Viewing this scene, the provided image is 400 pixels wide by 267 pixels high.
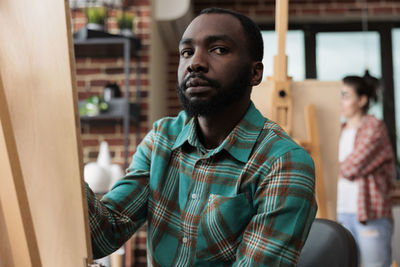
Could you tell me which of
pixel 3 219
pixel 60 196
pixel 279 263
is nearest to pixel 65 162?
pixel 60 196

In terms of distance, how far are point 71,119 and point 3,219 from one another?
0.79 ft

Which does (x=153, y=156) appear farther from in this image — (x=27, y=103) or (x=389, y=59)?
(x=389, y=59)

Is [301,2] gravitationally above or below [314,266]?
above

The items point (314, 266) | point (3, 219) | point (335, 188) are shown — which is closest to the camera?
point (3, 219)

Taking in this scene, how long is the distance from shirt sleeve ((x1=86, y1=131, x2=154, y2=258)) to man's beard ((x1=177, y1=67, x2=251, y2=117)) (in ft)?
0.53

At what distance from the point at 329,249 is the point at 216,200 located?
260 mm

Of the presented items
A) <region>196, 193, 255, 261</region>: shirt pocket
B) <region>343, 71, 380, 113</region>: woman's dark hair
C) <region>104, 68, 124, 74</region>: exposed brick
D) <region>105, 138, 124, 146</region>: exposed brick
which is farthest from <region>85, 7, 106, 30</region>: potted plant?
<region>196, 193, 255, 261</region>: shirt pocket

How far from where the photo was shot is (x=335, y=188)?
190cm

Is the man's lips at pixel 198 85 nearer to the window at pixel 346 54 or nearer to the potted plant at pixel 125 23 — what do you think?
the potted plant at pixel 125 23

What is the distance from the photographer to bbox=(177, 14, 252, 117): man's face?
0.82 meters

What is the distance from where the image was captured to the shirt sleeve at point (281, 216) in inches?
29.3

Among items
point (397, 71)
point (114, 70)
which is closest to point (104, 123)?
point (114, 70)

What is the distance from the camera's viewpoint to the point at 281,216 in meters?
0.75

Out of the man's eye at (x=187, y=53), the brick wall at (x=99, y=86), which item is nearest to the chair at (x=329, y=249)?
the man's eye at (x=187, y=53)
